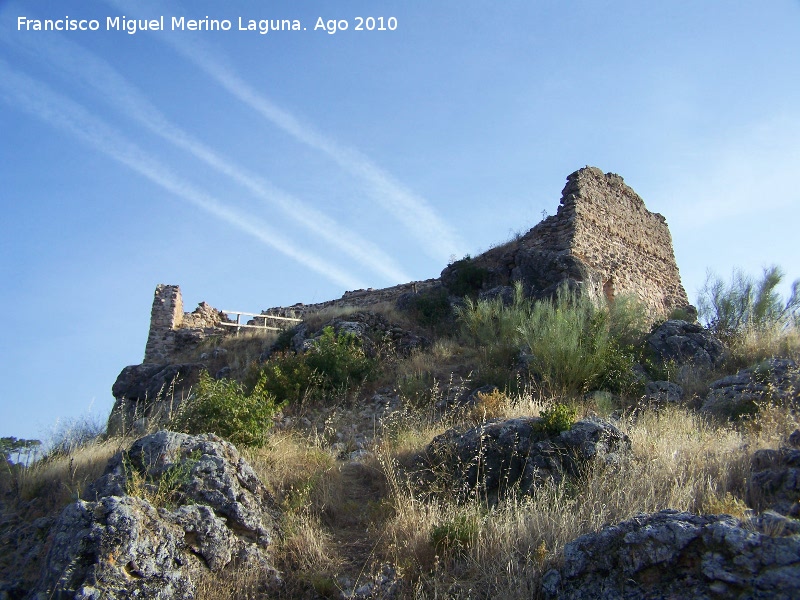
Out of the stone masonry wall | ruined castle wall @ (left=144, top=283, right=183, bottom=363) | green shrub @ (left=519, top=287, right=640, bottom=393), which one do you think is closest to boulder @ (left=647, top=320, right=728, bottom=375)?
green shrub @ (left=519, top=287, right=640, bottom=393)

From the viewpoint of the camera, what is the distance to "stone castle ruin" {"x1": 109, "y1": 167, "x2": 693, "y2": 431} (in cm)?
1514

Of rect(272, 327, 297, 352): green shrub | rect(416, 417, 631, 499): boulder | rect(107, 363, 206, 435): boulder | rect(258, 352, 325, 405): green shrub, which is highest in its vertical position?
rect(272, 327, 297, 352): green shrub

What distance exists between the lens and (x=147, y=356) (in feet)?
61.9

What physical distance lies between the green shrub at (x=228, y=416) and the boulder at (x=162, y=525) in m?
1.08

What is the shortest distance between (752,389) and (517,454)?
4121 mm

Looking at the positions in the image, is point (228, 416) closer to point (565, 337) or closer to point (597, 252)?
point (565, 337)

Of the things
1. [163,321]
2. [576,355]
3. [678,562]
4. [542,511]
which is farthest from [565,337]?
[163,321]

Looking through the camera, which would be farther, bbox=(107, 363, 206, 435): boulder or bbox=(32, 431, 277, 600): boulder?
bbox=(107, 363, 206, 435): boulder

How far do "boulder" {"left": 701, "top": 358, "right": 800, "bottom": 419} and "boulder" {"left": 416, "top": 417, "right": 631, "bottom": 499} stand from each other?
8.43ft

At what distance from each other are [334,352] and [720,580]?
28.3 ft

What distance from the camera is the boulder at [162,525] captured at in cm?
409

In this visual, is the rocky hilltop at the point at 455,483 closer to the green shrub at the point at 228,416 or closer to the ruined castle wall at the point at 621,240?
the green shrub at the point at 228,416

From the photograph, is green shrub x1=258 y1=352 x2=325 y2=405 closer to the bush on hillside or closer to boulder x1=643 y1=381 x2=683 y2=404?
the bush on hillside

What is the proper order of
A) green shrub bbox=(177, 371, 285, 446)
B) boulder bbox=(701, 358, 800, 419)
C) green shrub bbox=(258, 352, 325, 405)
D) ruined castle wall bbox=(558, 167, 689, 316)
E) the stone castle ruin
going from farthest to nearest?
ruined castle wall bbox=(558, 167, 689, 316) < the stone castle ruin < green shrub bbox=(258, 352, 325, 405) < boulder bbox=(701, 358, 800, 419) < green shrub bbox=(177, 371, 285, 446)
